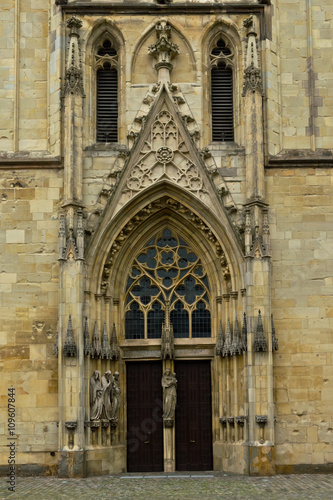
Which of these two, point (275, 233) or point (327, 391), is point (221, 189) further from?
point (327, 391)

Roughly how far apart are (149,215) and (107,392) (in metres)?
4.60

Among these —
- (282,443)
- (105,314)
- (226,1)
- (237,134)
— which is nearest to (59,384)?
→ (105,314)

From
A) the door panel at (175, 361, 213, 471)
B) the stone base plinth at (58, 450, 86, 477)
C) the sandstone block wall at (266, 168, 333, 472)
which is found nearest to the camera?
the stone base plinth at (58, 450, 86, 477)

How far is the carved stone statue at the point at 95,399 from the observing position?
63.1 ft

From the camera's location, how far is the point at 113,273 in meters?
20.5

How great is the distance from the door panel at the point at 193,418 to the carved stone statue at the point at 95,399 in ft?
6.98

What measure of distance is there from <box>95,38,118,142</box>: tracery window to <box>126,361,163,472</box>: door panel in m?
6.12

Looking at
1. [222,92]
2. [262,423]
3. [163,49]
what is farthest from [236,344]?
[163,49]

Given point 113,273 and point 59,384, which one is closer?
point 59,384

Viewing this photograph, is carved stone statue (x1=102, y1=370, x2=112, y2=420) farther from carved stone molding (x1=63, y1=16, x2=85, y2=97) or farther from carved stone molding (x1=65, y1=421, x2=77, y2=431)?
carved stone molding (x1=63, y1=16, x2=85, y2=97)

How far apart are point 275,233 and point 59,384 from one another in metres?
6.43

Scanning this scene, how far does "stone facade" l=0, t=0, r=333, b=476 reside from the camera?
760 inches

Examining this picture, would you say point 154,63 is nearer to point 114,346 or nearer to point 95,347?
point 114,346

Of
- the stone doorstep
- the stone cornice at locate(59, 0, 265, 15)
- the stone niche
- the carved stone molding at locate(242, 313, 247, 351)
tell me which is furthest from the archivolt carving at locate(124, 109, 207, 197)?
the stone doorstep
